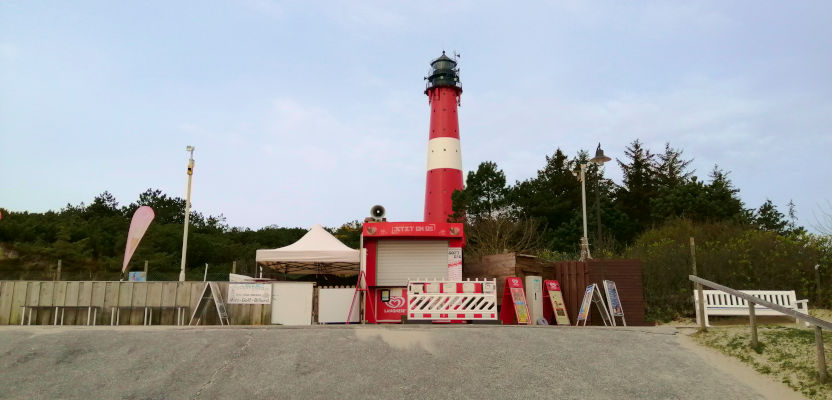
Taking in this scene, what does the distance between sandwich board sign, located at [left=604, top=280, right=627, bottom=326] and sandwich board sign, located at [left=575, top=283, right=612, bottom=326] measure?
19cm

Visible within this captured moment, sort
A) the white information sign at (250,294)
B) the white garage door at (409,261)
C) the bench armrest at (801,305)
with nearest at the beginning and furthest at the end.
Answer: the bench armrest at (801,305)
the white information sign at (250,294)
the white garage door at (409,261)

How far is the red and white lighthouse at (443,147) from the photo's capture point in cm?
3984

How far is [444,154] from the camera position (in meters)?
40.3

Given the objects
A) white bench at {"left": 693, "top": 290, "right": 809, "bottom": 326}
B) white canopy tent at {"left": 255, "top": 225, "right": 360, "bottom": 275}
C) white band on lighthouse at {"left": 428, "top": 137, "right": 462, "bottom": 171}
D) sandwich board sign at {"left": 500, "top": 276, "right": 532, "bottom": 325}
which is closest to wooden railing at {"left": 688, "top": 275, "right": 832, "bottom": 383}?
white bench at {"left": 693, "top": 290, "right": 809, "bottom": 326}

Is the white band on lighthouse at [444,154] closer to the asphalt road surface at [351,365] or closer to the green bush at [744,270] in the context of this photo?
the green bush at [744,270]

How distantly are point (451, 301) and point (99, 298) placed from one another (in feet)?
29.2

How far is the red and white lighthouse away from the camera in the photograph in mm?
39844

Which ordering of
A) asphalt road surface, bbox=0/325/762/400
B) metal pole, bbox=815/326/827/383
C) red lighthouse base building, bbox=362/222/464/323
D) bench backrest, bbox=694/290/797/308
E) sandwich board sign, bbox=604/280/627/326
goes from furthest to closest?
red lighthouse base building, bbox=362/222/464/323 < sandwich board sign, bbox=604/280/627/326 < bench backrest, bbox=694/290/797/308 < metal pole, bbox=815/326/827/383 < asphalt road surface, bbox=0/325/762/400

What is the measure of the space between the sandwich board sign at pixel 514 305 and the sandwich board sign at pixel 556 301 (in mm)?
854

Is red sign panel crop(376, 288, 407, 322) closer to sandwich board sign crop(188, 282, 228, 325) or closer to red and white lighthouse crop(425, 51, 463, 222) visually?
sandwich board sign crop(188, 282, 228, 325)

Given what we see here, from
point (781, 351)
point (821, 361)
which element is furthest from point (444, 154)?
point (821, 361)

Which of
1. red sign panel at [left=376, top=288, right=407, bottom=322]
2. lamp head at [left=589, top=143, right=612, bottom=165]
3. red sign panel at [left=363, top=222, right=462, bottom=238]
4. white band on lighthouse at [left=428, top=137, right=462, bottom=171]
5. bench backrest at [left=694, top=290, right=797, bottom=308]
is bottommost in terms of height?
red sign panel at [left=376, top=288, right=407, bottom=322]

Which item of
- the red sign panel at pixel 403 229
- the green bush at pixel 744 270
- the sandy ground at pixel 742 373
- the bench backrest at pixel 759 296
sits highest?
the red sign panel at pixel 403 229

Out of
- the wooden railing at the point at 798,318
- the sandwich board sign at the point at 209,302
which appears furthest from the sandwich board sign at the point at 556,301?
the sandwich board sign at the point at 209,302
